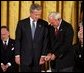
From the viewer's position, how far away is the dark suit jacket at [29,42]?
6047 millimetres

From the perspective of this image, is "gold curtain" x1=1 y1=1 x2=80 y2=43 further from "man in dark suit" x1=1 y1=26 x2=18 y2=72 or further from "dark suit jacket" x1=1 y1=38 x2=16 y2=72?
"dark suit jacket" x1=1 y1=38 x2=16 y2=72

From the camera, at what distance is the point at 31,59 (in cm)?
609

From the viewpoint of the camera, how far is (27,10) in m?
8.29

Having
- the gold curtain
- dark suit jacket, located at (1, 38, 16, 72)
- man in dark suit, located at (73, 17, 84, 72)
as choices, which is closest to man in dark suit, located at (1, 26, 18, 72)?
dark suit jacket, located at (1, 38, 16, 72)

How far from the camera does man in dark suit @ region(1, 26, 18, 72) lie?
23.6 ft

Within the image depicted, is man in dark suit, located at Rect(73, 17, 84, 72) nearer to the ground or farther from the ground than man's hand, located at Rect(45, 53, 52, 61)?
farther from the ground

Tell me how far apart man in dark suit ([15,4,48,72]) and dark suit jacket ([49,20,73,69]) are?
19 cm

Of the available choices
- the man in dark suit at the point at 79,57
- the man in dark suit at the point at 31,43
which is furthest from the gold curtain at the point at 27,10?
the man in dark suit at the point at 79,57

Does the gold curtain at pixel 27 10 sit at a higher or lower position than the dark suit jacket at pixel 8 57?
higher

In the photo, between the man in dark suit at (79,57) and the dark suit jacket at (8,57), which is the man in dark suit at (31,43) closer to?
the man in dark suit at (79,57)

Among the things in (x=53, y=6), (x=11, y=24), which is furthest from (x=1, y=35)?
(x=53, y=6)

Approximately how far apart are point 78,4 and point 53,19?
5.97 feet

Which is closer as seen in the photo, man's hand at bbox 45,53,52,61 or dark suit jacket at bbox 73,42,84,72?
dark suit jacket at bbox 73,42,84,72

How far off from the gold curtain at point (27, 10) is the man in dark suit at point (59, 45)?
5.70 feet
